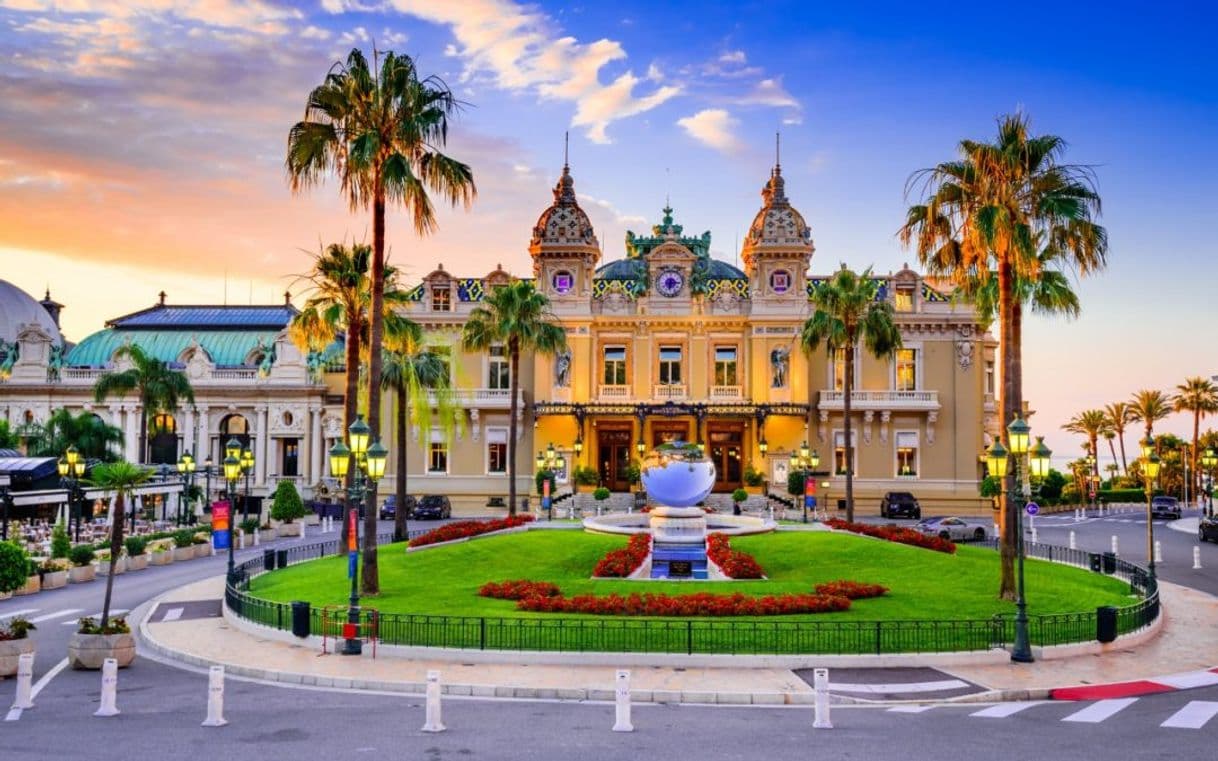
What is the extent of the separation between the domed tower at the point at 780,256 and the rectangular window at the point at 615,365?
929 cm

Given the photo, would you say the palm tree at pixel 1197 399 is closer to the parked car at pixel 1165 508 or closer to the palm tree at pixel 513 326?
the parked car at pixel 1165 508

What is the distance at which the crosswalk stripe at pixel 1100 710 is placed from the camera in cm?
1652

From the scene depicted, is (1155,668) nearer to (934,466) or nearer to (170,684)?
(170,684)

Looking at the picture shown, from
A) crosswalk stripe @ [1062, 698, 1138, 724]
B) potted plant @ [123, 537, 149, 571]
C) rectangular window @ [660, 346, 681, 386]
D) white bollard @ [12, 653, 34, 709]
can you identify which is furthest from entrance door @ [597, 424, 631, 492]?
white bollard @ [12, 653, 34, 709]

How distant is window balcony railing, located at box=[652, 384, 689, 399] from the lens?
211 feet

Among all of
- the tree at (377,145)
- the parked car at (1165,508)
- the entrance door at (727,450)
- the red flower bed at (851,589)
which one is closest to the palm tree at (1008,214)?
the red flower bed at (851,589)

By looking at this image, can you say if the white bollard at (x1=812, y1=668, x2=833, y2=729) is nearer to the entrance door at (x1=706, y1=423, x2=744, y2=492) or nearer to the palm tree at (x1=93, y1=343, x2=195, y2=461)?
the entrance door at (x1=706, y1=423, x2=744, y2=492)

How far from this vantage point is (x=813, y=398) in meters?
63.7

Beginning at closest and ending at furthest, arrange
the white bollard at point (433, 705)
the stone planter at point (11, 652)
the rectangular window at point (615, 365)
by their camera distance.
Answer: the white bollard at point (433, 705)
the stone planter at point (11, 652)
the rectangular window at point (615, 365)

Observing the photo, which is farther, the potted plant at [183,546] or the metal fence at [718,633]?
the potted plant at [183,546]

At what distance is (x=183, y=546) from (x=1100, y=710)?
37540 millimetres

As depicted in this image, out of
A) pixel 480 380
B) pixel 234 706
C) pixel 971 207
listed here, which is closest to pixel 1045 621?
pixel 971 207

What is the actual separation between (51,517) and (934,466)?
178 feet

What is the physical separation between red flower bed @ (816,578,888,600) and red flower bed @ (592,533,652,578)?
6211 millimetres
